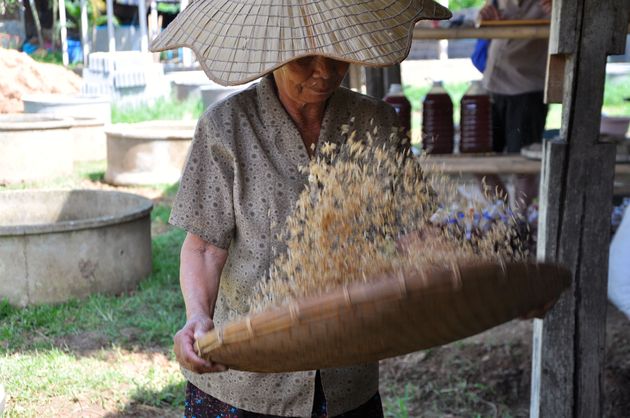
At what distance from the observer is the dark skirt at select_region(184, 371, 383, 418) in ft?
6.83

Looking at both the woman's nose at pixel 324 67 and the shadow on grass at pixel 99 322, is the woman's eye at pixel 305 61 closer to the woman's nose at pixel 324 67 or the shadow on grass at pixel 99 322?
the woman's nose at pixel 324 67

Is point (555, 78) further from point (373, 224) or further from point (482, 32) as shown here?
point (482, 32)

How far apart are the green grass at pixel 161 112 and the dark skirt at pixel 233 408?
31.8ft

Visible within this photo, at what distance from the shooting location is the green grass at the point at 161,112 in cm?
1195

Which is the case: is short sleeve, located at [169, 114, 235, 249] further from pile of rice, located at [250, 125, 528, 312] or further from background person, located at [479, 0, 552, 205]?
background person, located at [479, 0, 552, 205]

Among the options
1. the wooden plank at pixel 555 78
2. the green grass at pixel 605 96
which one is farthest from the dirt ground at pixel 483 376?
the green grass at pixel 605 96

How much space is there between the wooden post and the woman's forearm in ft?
3.75

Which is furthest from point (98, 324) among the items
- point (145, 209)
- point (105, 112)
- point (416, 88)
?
point (416, 88)

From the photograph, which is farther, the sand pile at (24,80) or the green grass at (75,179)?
the sand pile at (24,80)

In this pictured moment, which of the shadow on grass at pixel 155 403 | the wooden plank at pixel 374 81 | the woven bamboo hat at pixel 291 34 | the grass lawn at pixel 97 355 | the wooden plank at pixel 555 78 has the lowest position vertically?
the shadow on grass at pixel 155 403

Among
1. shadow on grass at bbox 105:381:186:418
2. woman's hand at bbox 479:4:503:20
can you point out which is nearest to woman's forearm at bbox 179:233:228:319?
shadow on grass at bbox 105:381:186:418

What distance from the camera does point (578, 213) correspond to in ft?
8.61

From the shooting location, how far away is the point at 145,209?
5.17 meters

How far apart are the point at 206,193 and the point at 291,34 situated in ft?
1.49
